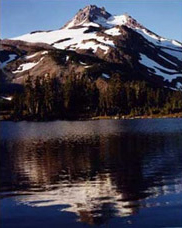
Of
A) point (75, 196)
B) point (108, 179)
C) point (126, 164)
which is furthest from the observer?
point (126, 164)

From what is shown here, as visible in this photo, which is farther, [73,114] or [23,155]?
[73,114]

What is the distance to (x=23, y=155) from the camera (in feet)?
180

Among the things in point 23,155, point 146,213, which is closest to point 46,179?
point 146,213

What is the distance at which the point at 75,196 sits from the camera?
95.1 feet

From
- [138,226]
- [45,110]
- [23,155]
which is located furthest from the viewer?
[45,110]

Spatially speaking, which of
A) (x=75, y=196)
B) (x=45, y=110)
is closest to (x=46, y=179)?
(x=75, y=196)

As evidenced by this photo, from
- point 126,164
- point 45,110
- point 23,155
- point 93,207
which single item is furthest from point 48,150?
point 45,110

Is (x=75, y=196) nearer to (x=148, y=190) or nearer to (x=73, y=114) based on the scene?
(x=148, y=190)

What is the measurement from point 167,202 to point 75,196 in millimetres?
6126

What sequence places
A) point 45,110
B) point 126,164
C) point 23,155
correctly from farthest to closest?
point 45,110, point 23,155, point 126,164

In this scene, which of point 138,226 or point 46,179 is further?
point 46,179

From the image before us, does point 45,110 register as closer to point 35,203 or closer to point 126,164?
point 126,164

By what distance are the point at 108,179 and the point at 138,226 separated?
46.9ft

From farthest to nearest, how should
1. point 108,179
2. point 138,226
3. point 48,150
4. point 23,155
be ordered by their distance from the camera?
point 48,150
point 23,155
point 108,179
point 138,226
